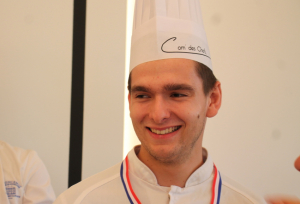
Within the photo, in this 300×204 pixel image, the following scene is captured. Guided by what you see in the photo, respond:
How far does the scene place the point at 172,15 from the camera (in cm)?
105

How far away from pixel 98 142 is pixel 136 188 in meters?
1.03

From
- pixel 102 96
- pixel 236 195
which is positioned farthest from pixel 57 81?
pixel 236 195

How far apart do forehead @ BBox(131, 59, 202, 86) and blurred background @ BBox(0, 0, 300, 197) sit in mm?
1033

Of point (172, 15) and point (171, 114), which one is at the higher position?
point (172, 15)

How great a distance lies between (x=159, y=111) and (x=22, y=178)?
1025 mm

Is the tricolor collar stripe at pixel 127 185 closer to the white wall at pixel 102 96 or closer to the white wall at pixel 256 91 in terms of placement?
the white wall at pixel 102 96

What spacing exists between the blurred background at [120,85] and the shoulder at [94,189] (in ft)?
3.20

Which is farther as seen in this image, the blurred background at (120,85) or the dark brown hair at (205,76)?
the blurred background at (120,85)

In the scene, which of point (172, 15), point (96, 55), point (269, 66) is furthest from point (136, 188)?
point (269, 66)

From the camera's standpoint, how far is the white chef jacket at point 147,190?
3.12 ft

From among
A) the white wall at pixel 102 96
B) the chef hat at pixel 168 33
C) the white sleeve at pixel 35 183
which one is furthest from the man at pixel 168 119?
the white wall at pixel 102 96

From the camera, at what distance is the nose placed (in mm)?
876

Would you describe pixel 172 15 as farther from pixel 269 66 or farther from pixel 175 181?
pixel 269 66

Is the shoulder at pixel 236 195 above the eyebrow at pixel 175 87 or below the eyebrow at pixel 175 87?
below
